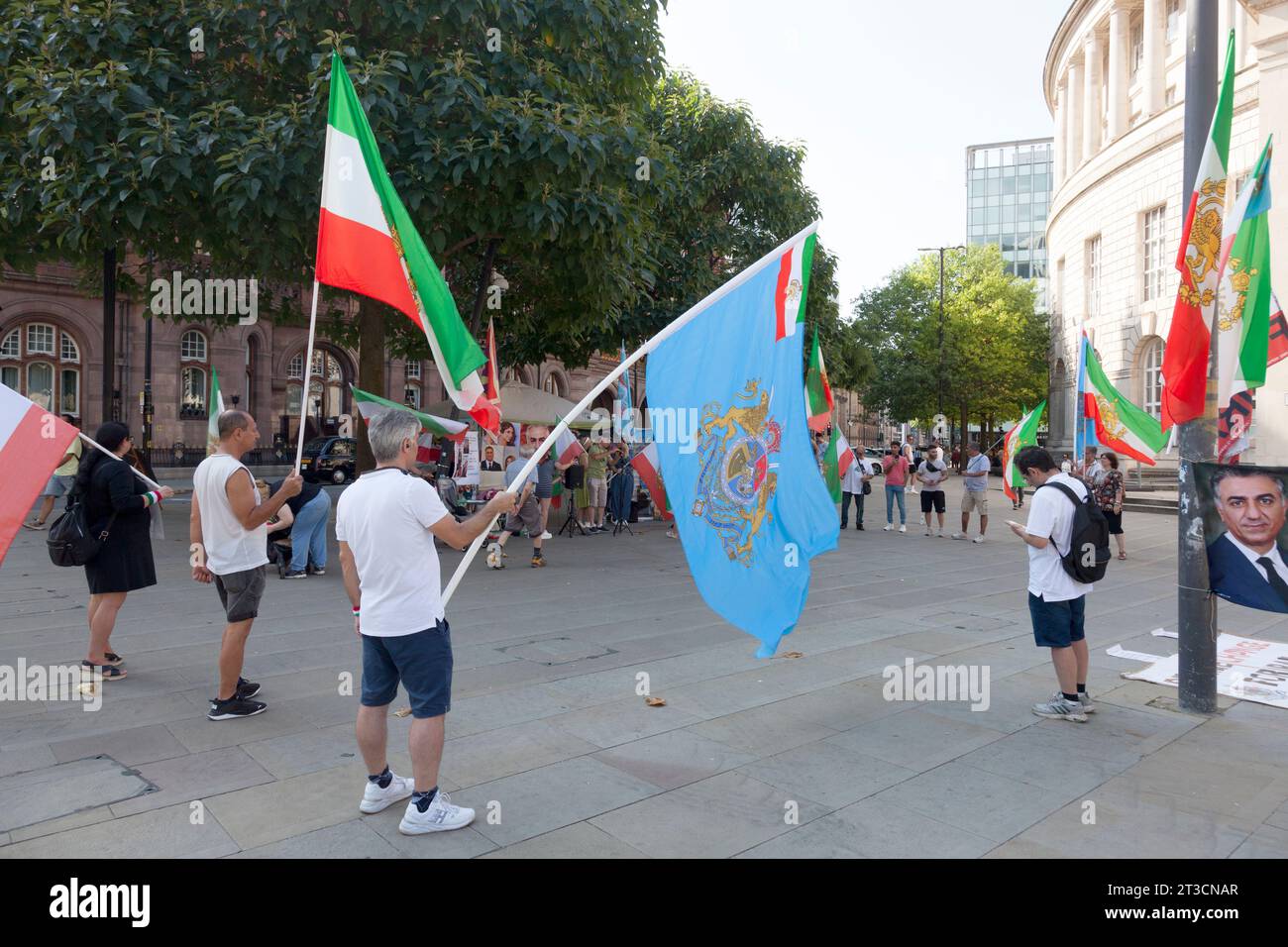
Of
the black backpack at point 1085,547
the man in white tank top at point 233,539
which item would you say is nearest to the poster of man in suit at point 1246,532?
the black backpack at point 1085,547

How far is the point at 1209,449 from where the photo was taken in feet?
19.8

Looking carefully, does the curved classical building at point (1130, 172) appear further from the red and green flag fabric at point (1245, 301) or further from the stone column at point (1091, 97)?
the red and green flag fabric at point (1245, 301)

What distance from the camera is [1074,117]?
4738 centimetres

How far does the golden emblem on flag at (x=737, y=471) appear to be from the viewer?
5.10 meters

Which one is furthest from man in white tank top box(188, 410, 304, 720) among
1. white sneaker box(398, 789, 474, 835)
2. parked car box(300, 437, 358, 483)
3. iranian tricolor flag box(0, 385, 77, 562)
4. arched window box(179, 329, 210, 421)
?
arched window box(179, 329, 210, 421)

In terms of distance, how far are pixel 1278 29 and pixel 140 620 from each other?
29828 mm

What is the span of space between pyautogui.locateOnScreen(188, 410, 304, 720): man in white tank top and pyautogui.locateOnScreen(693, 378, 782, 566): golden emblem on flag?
2.59 meters

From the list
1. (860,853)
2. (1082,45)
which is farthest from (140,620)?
(1082,45)

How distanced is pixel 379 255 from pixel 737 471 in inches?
95.8

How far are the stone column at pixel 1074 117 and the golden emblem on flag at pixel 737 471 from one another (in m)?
49.5

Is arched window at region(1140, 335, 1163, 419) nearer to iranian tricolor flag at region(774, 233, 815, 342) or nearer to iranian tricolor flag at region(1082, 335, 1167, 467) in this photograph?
iranian tricolor flag at region(1082, 335, 1167, 467)

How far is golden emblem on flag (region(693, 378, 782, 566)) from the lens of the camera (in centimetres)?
510

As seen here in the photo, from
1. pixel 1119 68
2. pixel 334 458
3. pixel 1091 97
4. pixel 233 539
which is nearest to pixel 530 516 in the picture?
pixel 233 539

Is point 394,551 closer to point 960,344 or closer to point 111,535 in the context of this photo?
point 111,535
